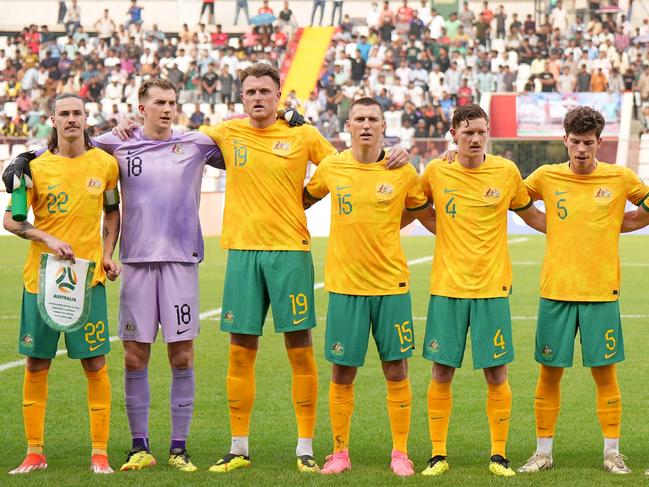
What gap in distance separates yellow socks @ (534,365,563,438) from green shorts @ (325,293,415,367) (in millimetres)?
740

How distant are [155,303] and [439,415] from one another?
1.59 meters

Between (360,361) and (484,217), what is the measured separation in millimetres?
979

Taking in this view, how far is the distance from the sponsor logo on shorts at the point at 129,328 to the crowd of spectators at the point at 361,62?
20.4 meters

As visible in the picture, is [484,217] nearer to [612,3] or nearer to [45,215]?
[45,215]

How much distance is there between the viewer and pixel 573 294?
640cm

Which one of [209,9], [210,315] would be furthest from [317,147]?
[209,9]

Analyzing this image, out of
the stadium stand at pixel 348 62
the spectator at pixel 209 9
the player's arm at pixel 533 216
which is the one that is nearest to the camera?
the player's arm at pixel 533 216

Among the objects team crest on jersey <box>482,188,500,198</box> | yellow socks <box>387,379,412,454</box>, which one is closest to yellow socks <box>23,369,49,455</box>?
yellow socks <box>387,379,412,454</box>

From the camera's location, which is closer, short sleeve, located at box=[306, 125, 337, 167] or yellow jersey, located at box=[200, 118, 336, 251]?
yellow jersey, located at box=[200, 118, 336, 251]

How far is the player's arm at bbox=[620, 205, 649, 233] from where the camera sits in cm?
657

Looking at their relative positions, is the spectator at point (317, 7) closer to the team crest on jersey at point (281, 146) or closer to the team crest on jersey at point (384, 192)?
the team crest on jersey at point (281, 146)

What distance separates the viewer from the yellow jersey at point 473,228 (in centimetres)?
634

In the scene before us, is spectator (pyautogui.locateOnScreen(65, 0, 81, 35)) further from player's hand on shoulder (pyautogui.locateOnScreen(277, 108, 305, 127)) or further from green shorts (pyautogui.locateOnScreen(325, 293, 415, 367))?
green shorts (pyautogui.locateOnScreen(325, 293, 415, 367))

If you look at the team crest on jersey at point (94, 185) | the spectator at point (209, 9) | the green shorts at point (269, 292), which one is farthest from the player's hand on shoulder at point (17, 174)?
the spectator at point (209, 9)
